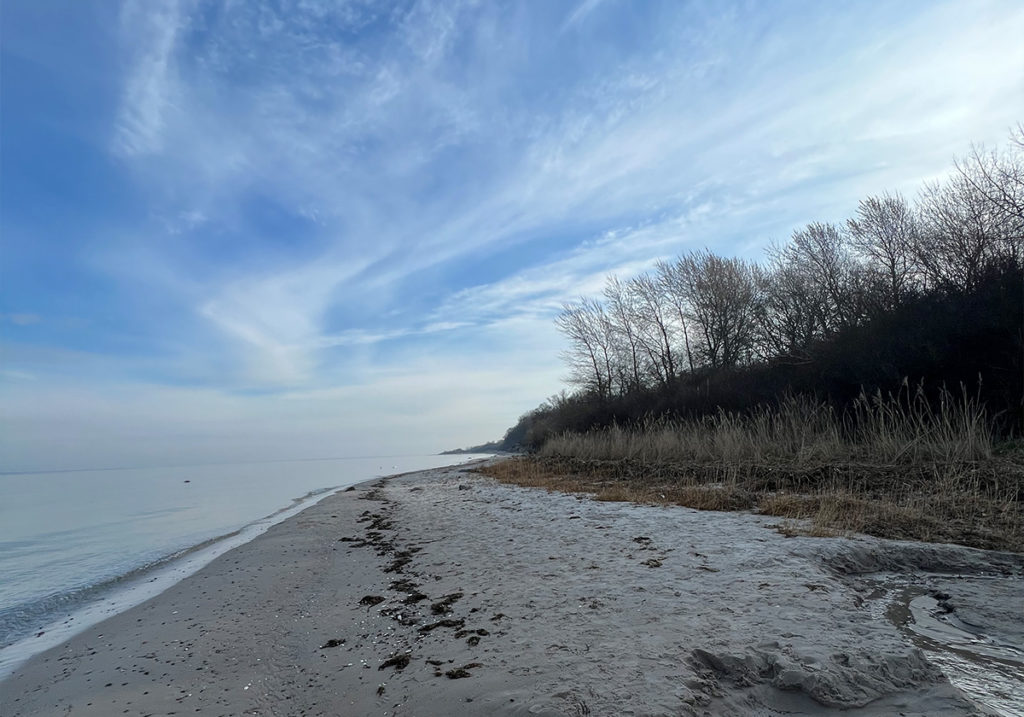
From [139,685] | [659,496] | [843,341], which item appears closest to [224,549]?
[139,685]

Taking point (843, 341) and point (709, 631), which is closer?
point (709, 631)

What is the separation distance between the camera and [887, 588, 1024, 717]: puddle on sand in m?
2.39

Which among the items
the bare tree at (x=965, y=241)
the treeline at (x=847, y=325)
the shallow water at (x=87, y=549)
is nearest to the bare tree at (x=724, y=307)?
the treeline at (x=847, y=325)

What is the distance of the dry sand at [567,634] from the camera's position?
99.7 inches

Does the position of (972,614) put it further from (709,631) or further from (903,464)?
(903,464)

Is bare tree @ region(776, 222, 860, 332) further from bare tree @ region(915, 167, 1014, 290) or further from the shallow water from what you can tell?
the shallow water

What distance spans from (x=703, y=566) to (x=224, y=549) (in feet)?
29.2

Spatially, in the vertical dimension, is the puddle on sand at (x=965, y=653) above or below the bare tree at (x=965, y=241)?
below

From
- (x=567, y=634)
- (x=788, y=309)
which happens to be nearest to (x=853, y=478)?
(x=567, y=634)

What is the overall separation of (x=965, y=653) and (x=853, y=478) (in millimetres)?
6858

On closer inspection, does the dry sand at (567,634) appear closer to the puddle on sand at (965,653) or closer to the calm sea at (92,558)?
the puddle on sand at (965,653)

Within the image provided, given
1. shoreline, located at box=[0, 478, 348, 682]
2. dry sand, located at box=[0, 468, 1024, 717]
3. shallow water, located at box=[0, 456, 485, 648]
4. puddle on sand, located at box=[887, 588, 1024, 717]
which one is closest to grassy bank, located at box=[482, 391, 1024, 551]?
dry sand, located at box=[0, 468, 1024, 717]

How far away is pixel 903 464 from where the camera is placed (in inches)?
349

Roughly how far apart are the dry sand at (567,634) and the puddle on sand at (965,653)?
0.02 metres
